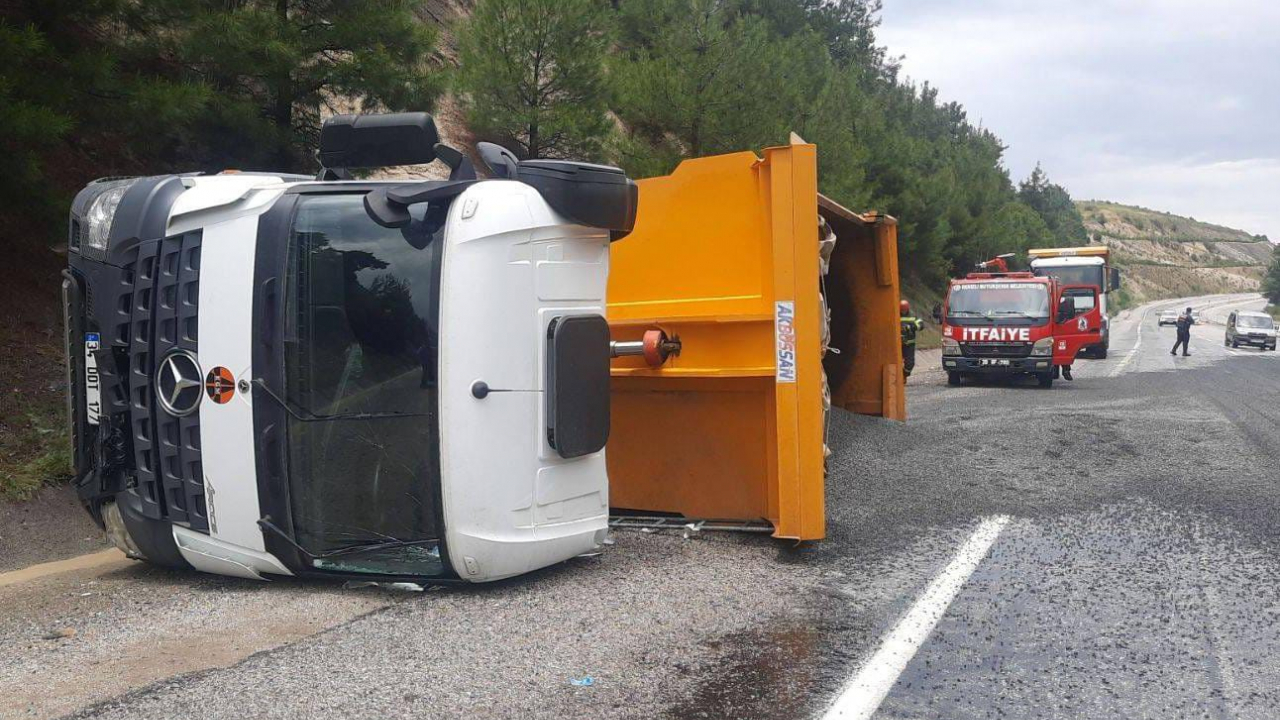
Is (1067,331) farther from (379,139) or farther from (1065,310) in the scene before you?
(379,139)

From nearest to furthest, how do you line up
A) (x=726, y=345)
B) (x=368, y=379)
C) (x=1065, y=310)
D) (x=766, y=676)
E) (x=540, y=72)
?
(x=766, y=676) → (x=368, y=379) → (x=726, y=345) → (x=540, y=72) → (x=1065, y=310)

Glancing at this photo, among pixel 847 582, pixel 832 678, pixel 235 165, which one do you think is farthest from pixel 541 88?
pixel 832 678

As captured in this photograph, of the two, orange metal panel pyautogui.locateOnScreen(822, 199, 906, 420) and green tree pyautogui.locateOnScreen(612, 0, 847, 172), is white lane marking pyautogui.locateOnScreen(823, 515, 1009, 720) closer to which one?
orange metal panel pyautogui.locateOnScreen(822, 199, 906, 420)

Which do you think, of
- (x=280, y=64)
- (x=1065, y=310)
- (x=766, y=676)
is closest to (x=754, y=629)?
(x=766, y=676)

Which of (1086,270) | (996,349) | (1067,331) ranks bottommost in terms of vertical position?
(996,349)

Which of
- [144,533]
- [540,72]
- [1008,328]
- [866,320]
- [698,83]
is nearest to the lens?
[144,533]

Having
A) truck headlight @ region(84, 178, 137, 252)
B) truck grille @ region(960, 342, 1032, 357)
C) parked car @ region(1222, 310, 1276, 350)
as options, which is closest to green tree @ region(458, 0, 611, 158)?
truck grille @ region(960, 342, 1032, 357)

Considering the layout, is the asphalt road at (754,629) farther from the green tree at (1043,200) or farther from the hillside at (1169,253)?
the hillside at (1169,253)

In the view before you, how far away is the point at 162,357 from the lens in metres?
4.59

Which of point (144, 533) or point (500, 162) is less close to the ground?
point (500, 162)

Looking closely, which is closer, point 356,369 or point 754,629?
point 754,629

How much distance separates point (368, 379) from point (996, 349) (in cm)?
1565

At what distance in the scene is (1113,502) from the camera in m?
6.82

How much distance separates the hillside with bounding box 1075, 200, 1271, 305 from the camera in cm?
14125
